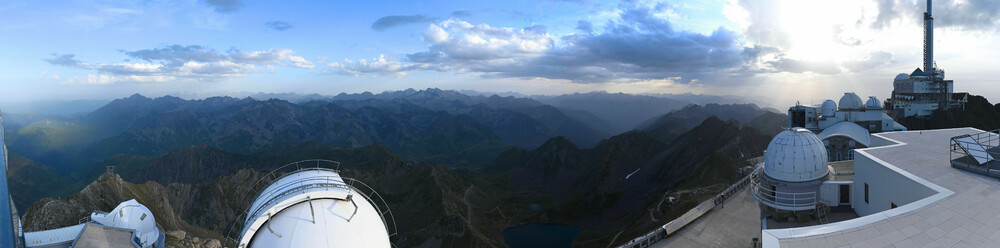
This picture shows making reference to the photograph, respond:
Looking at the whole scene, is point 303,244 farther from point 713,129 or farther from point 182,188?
point 713,129

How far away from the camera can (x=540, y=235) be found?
8481 cm

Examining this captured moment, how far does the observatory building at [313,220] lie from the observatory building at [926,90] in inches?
3862

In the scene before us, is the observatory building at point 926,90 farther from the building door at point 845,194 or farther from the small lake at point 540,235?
the building door at point 845,194

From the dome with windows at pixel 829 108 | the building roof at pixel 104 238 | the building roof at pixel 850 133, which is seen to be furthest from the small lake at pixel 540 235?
the building roof at pixel 104 238

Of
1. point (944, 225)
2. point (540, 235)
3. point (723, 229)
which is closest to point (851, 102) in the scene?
point (723, 229)

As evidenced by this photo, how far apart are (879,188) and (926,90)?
8011 cm

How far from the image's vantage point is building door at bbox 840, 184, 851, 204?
25.9m

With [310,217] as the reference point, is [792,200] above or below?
below

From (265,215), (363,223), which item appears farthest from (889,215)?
(265,215)

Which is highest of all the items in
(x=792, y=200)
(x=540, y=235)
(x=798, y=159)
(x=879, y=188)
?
(x=798, y=159)

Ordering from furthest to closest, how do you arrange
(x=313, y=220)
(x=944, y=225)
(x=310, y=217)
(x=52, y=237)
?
(x=52, y=237) < (x=944, y=225) < (x=310, y=217) < (x=313, y=220)

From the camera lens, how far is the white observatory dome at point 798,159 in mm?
23562

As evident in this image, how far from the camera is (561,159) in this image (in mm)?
144625

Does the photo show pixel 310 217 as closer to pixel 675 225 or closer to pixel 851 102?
pixel 675 225
